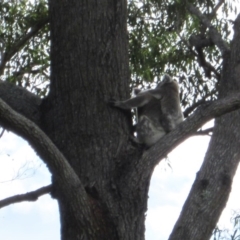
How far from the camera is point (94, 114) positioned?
4480 mm

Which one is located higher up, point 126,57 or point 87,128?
point 126,57

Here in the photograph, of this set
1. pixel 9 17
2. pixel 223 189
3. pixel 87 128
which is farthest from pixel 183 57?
pixel 87 128

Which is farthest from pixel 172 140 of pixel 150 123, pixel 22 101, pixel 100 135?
pixel 150 123

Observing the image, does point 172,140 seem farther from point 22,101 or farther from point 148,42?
point 148,42

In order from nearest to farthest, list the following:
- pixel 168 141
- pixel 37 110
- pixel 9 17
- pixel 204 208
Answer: pixel 168 141 → pixel 37 110 → pixel 204 208 → pixel 9 17

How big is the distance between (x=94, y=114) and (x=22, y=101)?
49cm

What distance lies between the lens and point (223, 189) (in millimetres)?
5062

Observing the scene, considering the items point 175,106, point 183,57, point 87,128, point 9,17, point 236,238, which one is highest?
point 9,17

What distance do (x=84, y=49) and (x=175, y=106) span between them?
1781 mm

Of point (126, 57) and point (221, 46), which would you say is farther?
point (221, 46)

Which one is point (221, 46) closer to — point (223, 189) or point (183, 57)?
point (223, 189)

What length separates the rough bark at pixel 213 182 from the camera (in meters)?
4.89

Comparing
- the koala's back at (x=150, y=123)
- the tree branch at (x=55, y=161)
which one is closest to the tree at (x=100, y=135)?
the tree branch at (x=55, y=161)

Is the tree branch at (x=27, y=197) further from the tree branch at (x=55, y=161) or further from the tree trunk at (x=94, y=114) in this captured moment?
the tree branch at (x=55, y=161)
